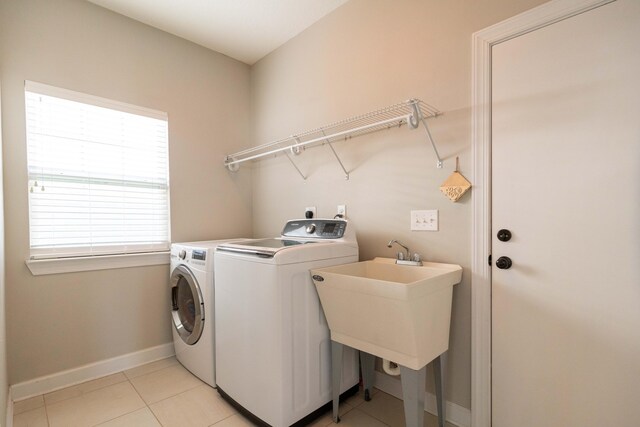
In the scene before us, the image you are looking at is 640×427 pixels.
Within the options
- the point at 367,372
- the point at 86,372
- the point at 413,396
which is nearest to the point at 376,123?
the point at 413,396

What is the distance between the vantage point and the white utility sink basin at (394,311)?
1.23 meters

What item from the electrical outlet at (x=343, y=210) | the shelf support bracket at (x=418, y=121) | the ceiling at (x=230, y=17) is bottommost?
the electrical outlet at (x=343, y=210)

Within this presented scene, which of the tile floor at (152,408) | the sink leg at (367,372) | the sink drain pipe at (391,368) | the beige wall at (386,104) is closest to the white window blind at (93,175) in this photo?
the tile floor at (152,408)

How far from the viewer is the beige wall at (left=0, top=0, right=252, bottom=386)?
71.5 inches

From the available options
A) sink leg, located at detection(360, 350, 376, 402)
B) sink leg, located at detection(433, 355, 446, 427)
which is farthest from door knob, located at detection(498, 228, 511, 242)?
sink leg, located at detection(360, 350, 376, 402)

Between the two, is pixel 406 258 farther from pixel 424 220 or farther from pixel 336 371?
pixel 336 371

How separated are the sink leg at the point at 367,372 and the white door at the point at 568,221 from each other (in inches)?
26.2

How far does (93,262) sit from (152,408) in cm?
107

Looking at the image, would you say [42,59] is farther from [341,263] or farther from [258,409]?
[258,409]

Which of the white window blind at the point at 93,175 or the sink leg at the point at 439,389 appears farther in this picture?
the white window blind at the point at 93,175

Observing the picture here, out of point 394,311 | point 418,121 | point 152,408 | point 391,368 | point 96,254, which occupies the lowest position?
point 152,408

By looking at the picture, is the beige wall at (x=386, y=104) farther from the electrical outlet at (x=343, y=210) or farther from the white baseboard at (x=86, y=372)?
the white baseboard at (x=86, y=372)

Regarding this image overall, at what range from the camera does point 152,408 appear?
1743mm

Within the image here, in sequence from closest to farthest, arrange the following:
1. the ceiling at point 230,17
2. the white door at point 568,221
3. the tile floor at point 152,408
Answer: the white door at point 568,221
the tile floor at point 152,408
the ceiling at point 230,17
